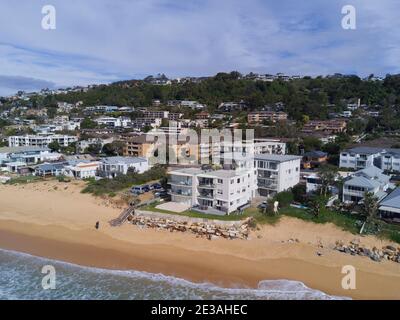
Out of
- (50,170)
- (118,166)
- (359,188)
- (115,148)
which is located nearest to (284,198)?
(359,188)

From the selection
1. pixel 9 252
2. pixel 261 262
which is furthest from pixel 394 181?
pixel 9 252

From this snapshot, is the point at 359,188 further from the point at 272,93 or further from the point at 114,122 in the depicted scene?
the point at 272,93

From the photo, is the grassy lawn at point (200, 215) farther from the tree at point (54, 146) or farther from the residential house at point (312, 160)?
the tree at point (54, 146)

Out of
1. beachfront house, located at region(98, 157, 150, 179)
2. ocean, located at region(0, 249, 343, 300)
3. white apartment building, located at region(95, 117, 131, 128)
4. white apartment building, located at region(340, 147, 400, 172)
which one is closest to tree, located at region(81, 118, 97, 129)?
white apartment building, located at region(95, 117, 131, 128)

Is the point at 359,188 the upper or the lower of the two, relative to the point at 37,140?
lower

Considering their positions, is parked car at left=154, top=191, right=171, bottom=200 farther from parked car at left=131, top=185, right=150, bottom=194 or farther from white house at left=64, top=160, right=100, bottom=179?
white house at left=64, top=160, right=100, bottom=179

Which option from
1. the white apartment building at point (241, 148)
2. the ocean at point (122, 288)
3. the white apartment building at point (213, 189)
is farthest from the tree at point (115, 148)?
the ocean at point (122, 288)
